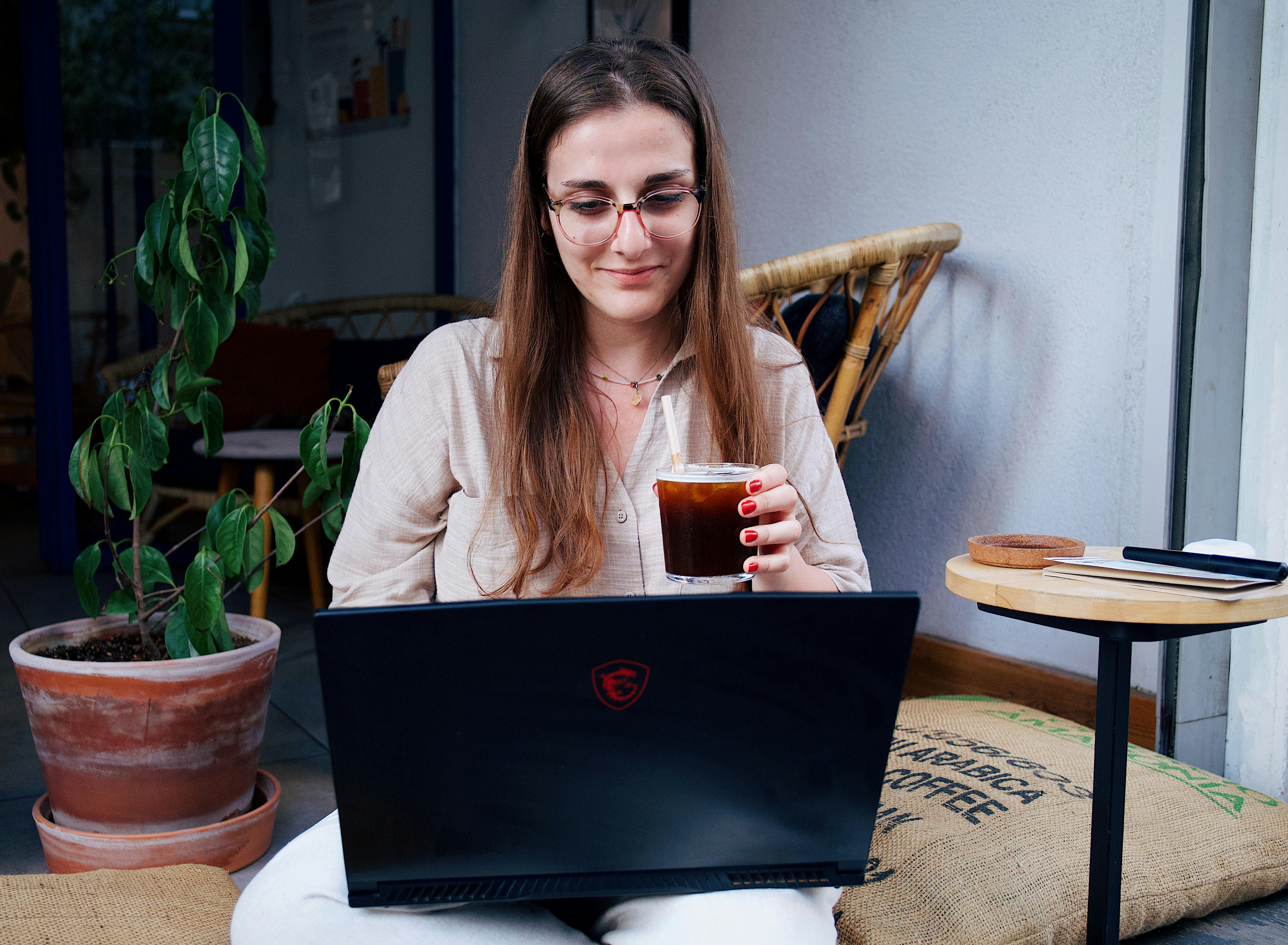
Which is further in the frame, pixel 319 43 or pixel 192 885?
pixel 319 43

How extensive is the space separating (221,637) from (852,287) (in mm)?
1355

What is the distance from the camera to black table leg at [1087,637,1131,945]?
1091mm

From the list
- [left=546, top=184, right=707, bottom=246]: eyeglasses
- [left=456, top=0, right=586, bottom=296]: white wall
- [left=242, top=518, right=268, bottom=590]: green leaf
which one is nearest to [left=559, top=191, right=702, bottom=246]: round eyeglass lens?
[left=546, top=184, right=707, bottom=246]: eyeglasses

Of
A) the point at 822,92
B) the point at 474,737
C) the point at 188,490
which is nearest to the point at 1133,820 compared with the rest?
the point at 474,737

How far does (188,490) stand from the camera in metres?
3.36

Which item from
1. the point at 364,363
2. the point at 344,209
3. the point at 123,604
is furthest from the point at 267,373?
the point at 123,604

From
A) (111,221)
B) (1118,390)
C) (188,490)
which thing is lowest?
(188,490)

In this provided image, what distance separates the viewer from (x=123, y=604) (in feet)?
5.36

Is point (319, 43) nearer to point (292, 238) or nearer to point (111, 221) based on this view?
point (292, 238)

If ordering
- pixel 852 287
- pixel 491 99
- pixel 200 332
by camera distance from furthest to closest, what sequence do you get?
1. pixel 491 99
2. pixel 852 287
3. pixel 200 332

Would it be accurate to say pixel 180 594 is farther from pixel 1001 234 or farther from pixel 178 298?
pixel 1001 234

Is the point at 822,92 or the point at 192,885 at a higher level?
the point at 822,92

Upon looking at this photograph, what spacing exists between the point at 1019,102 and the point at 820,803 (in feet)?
5.67

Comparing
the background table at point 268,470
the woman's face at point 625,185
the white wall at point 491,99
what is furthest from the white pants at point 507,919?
the white wall at point 491,99
